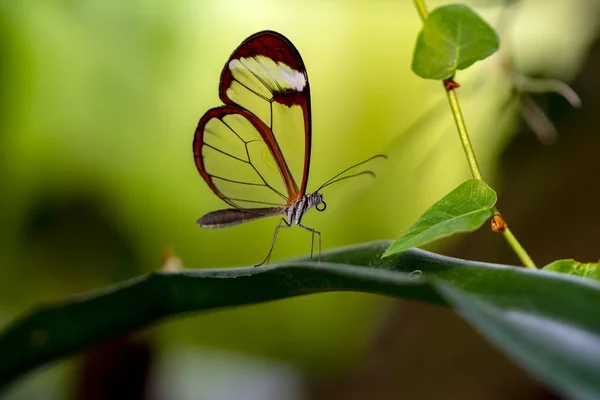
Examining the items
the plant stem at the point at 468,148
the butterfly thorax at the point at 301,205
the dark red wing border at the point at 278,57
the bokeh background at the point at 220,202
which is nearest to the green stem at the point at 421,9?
the plant stem at the point at 468,148

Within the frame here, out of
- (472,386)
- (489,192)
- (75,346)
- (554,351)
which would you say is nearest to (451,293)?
(554,351)

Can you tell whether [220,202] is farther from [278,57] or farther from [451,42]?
[451,42]

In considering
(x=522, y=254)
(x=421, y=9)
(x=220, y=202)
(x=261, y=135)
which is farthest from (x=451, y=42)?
(x=220, y=202)

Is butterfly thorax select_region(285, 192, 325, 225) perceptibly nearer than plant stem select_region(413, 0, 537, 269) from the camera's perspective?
No

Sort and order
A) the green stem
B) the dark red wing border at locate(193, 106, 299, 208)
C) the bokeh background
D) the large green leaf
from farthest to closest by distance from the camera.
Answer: the bokeh background
the dark red wing border at locate(193, 106, 299, 208)
the green stem
the large green leaf

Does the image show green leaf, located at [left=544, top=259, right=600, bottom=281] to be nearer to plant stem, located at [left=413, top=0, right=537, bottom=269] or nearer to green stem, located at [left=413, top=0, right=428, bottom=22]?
plant stem, located at [left=413, top=0, right=537, bottom=269]

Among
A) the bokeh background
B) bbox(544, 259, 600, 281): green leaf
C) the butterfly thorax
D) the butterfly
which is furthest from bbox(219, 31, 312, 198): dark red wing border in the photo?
the bokeh background
